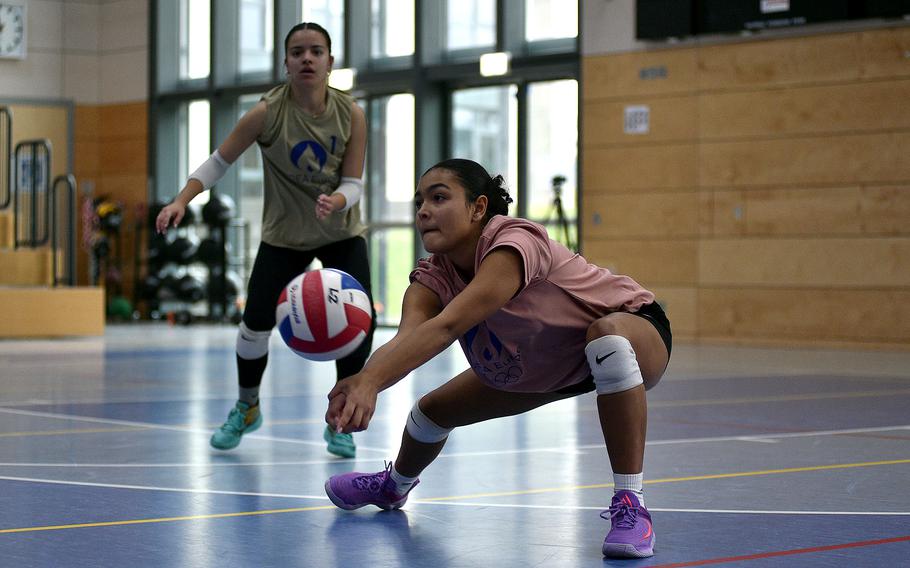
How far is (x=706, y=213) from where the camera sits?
12.5m

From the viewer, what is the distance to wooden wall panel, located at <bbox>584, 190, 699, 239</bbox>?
496 inches

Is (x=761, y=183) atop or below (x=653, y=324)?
atop

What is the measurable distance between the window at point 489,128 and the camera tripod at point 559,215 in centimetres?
64

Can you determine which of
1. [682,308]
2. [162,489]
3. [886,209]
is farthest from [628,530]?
[682,308]

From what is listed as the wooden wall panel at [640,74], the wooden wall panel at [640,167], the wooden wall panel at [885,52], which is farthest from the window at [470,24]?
the wooden wall panel at [885,52]

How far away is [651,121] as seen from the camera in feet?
41.9

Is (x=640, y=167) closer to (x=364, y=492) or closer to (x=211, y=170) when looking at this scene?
(x=211, y=170)

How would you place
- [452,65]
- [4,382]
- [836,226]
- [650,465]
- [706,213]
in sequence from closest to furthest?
[650,465]
[4,382]
[836,226]
[706,213]
[452,65]

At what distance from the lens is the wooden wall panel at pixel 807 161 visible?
37.0 ft

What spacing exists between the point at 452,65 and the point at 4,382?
27.2 ft

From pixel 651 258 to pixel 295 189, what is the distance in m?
8.65

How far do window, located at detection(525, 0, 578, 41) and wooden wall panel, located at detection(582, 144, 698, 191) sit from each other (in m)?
1.44

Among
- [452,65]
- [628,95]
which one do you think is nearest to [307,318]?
[628,95]

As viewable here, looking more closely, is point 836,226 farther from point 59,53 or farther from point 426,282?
point 59,53
